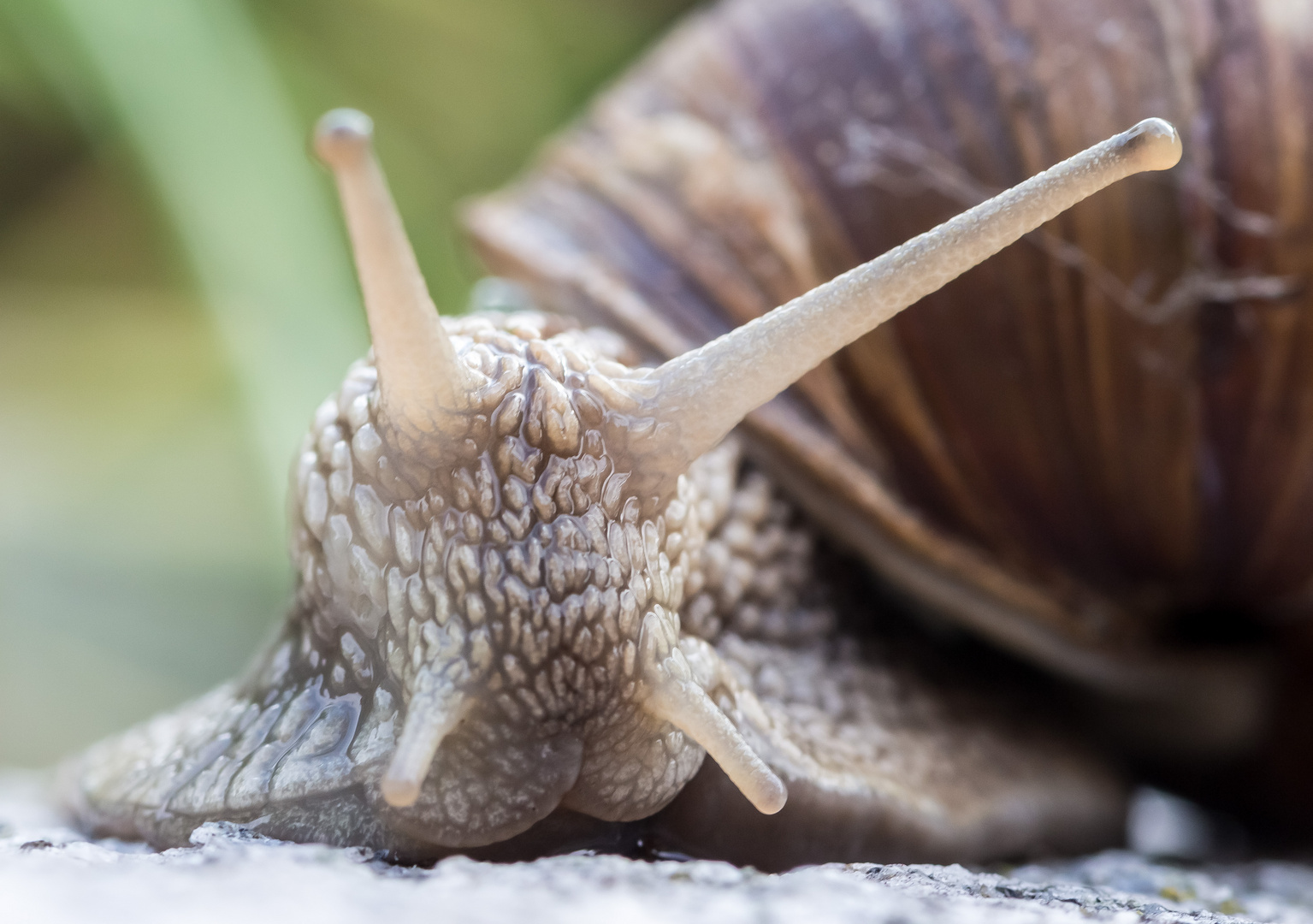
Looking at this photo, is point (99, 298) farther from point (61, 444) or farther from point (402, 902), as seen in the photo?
point (402, 902)

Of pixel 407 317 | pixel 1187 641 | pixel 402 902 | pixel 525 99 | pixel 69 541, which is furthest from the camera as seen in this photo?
pixel 525 99

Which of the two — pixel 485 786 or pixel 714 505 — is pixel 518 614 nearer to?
pixel 485 786

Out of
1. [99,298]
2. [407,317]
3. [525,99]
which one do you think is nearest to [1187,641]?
[407,317]

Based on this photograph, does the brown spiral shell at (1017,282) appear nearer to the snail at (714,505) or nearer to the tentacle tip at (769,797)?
the snail at (714,505)

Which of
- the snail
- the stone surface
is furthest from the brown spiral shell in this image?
the stone surface

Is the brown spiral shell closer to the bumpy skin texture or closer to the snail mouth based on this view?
the bumpy skin texture

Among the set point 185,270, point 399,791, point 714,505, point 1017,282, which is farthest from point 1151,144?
point 185,270

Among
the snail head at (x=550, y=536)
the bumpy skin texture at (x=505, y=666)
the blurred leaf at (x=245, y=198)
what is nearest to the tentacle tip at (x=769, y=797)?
the snail head at (x=550, y=536)

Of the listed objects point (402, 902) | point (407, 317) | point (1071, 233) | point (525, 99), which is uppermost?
point (525, 99)
